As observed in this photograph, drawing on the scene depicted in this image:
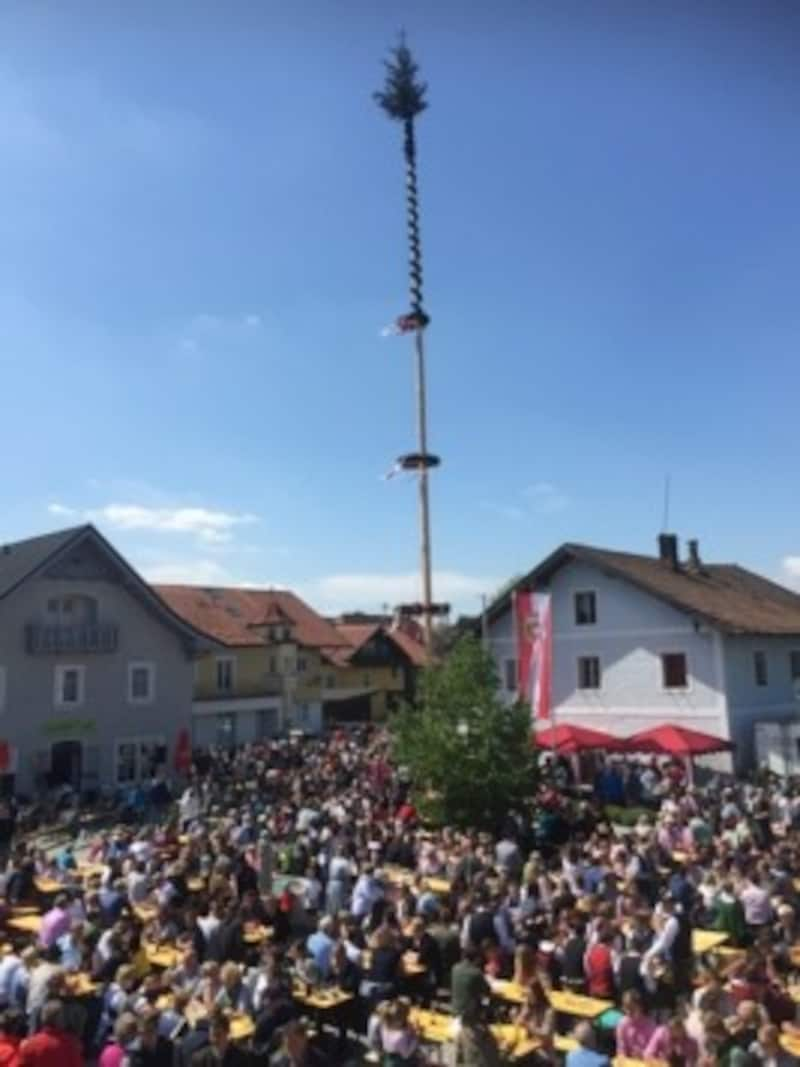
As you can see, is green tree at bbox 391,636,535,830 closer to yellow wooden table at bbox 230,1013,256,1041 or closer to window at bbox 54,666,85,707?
yellow wooden table at bbox 230,1013,256,1041

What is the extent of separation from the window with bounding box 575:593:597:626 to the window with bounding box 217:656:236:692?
65.7 feet

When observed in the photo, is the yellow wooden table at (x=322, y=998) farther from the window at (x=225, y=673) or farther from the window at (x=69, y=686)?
the window at (x=225, y=673)

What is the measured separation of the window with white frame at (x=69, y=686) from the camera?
3641 centimetres

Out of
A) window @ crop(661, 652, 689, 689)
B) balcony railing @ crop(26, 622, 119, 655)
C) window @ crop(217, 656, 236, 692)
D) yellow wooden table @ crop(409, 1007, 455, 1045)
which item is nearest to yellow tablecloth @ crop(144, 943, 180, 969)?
yellow wooden table @ crop(409, 1007, 455, 1045)

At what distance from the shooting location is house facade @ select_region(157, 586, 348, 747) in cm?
4938

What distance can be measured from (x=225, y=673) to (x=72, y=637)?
14.6 m

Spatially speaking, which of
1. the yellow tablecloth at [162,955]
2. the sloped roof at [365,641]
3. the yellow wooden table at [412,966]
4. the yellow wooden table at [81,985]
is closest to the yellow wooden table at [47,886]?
the yellow tablecloth at [162,955]

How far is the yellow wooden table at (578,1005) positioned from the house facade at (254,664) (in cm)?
3541

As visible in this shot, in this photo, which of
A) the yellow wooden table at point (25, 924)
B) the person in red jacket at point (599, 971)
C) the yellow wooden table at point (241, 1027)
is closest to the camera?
the yellow wooden table at point (241, 1027)

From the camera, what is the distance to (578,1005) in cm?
1187

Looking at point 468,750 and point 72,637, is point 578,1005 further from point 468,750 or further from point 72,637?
point 72,637

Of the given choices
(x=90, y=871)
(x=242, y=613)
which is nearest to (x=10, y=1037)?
(x=90, y=871)

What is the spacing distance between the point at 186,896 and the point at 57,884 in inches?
145

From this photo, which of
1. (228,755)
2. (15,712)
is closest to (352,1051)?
(15,712)
